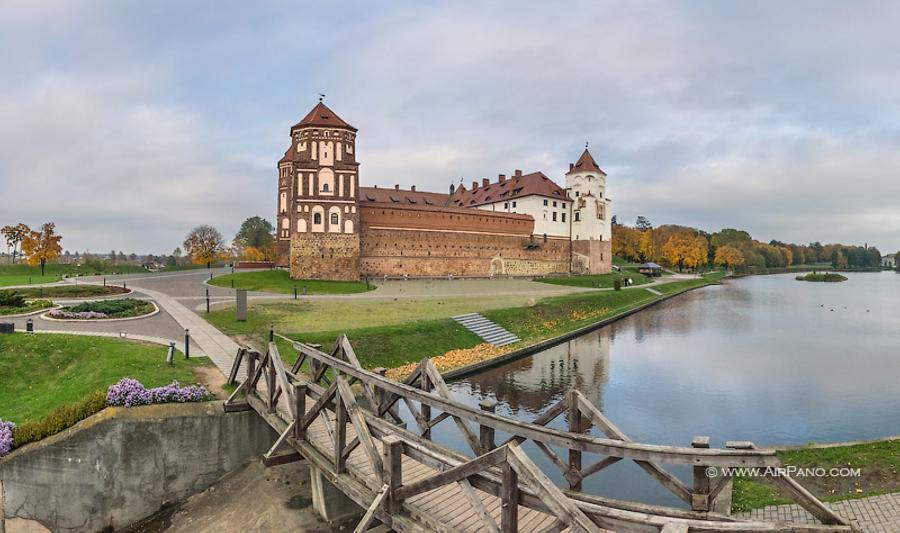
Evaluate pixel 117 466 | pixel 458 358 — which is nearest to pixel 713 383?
pixel 458 358

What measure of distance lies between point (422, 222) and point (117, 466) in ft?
134

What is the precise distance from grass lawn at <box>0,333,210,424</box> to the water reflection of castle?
9700mm

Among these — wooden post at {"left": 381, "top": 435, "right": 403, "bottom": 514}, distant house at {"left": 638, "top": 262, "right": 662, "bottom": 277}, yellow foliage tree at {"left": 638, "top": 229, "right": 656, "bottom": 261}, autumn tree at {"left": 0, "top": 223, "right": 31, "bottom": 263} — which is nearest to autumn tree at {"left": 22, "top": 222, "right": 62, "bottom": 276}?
autumn tree at {"left": 0, "top": 223, "right": 31, "bottom": 263}

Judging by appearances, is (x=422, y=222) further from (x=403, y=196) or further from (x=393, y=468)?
(x=393, y=468)

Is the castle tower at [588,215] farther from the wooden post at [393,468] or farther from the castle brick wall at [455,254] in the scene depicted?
the wooden post at [393,468]

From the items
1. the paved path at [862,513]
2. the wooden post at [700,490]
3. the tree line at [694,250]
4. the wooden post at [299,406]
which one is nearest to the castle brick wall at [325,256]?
the wooden post at [299,406]

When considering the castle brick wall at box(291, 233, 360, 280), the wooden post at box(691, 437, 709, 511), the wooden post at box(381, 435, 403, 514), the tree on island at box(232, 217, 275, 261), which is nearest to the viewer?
the wooden post at box(691, 437, 709, 511)

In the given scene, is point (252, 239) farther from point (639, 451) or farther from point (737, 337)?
point (639, 451)

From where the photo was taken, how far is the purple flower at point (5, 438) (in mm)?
8906

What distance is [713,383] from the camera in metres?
18.3

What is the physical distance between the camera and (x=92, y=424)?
362 inches

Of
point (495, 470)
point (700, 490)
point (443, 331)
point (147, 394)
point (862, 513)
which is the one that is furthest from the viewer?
point (443, 331)

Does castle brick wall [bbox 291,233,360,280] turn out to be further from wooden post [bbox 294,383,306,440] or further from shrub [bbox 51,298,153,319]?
wooden post [bbox 294,383,306,440]

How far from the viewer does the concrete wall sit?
8812 mm
